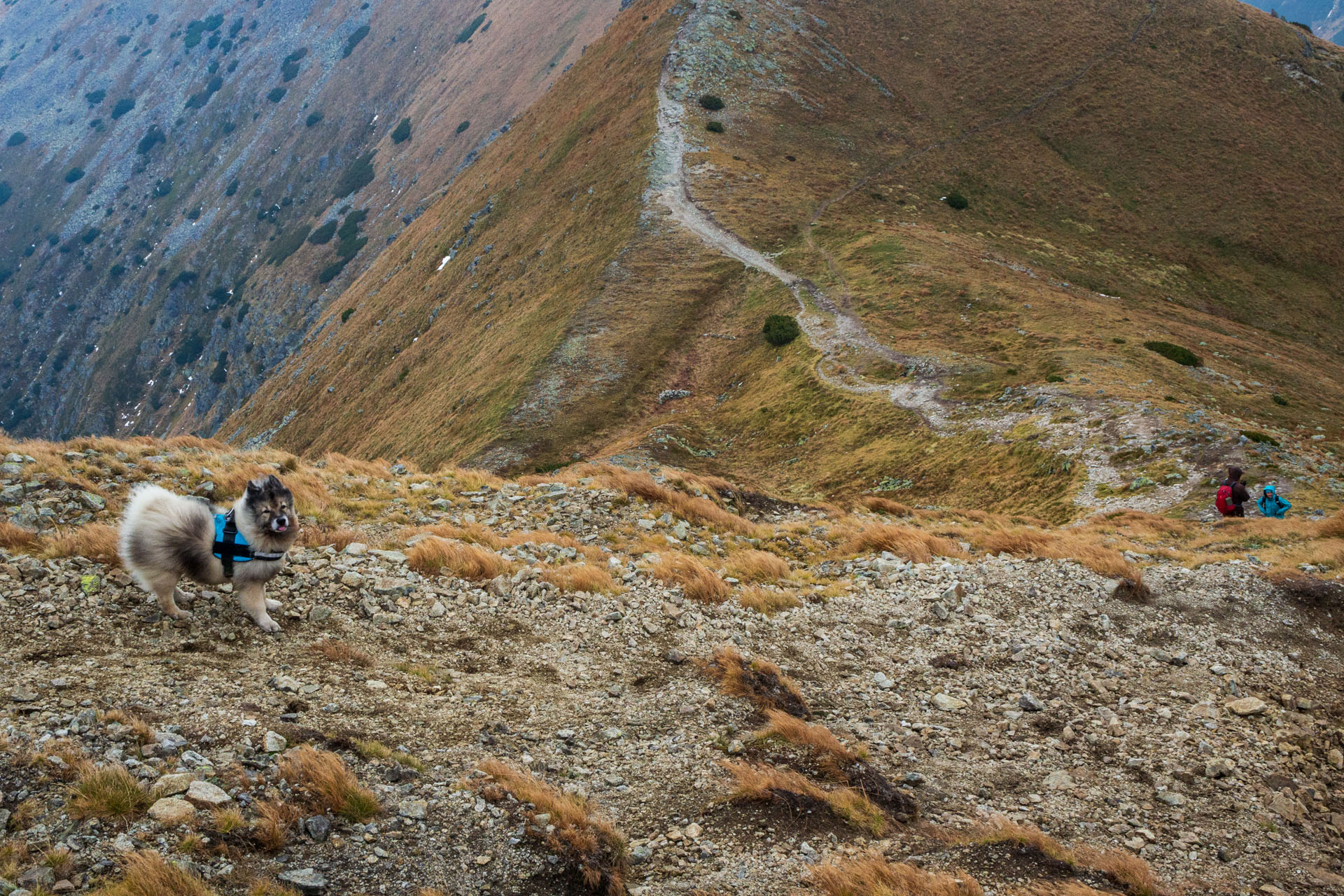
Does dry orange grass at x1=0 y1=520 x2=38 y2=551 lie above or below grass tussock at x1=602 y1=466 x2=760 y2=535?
below

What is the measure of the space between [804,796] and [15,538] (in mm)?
10357

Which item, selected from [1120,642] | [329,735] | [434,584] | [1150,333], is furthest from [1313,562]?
[1150,333]

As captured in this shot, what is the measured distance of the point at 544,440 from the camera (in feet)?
126

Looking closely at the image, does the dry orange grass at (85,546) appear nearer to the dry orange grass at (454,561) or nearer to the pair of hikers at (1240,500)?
the dry orange grass at (454,561)

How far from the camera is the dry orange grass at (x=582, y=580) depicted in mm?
11711

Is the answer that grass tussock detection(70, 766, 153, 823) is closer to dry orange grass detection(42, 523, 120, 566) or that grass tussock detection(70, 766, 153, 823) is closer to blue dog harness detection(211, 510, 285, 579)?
blue dog harness detection(211, 510, 285, 579)

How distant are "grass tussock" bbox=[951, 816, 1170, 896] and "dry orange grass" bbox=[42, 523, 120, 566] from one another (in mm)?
10636

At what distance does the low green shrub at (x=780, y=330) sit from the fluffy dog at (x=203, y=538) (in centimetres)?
3784

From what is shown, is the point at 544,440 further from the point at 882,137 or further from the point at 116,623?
the point at 882,137

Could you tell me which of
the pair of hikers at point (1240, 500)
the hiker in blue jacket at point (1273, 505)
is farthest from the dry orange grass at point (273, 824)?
the hiker in blue jacket at point (1273, 505)

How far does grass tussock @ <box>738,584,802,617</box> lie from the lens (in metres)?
11.9

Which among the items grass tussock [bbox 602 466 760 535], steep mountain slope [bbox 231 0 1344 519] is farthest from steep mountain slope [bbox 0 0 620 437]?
grass tussock [bbox 602 466 760 535]

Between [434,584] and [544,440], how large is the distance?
27389 mm

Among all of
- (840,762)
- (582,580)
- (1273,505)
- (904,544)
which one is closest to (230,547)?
(582,580)
